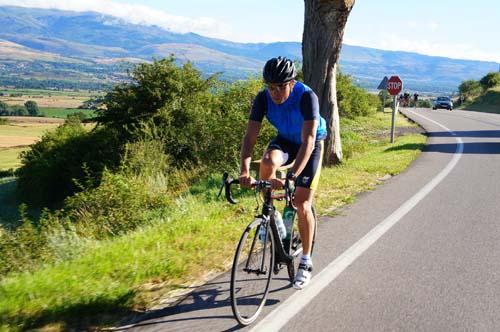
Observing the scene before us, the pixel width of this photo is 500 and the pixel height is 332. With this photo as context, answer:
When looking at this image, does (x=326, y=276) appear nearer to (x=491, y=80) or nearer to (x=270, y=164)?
(x=270, y=164)

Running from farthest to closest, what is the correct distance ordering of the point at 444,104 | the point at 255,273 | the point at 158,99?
the point at 444,104 → the point at 158,99 → the point at 255,273

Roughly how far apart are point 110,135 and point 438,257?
66.0 feet

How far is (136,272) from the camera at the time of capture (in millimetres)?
4863

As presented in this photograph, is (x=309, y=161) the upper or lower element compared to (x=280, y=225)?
upper

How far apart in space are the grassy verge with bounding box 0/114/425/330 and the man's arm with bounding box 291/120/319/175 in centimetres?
158

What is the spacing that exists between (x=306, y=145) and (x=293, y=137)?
50 cm

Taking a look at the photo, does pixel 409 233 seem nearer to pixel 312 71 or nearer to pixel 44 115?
pixel 312 71

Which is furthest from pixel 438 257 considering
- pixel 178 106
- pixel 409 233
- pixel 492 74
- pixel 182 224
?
pixel 492 74

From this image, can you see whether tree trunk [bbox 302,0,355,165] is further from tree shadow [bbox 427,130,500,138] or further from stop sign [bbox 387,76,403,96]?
tree shadow [bbox 427,130,500,138]

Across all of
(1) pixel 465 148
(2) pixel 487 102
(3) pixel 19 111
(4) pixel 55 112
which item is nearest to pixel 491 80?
(2) pixel 487 102

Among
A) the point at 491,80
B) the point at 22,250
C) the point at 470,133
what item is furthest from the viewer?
the point at 491,80

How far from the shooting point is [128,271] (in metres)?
4.87

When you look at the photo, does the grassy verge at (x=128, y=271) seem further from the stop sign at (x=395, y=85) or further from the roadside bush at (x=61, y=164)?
the roadside bush at (x=61, y=164)

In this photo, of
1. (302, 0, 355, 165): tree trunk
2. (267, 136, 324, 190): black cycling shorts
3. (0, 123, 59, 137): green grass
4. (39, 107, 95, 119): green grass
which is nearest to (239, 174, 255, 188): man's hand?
(267, 136, 324, 190): black cycling shorts
